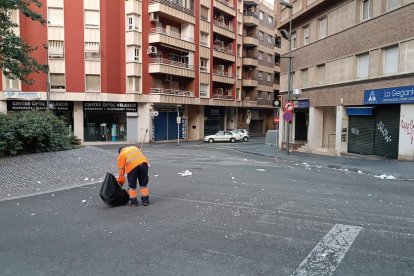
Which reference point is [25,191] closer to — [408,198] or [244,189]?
[244,189]

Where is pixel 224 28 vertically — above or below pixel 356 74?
above

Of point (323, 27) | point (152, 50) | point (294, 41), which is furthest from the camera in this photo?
point (152, 50)

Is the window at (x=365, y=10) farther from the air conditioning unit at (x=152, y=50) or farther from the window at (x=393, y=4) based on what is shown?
the air conditioning unit at (x=152, y=50)

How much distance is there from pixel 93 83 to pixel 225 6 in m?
21.5

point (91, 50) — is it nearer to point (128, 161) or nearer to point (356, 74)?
point (356, 74)

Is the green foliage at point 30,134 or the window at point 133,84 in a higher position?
the window at point 133,84

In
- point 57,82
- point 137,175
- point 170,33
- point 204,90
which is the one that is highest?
point 170,33

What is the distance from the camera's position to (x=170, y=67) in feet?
119

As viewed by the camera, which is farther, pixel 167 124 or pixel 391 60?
pixel 167 124

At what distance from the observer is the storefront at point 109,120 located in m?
34.0

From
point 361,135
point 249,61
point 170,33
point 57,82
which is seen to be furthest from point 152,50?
point 361,135

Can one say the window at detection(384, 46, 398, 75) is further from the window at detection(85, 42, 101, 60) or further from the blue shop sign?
the window at detection(85, 42, 101, 60)

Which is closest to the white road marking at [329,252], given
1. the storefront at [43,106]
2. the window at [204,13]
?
the storefront at [43,106]

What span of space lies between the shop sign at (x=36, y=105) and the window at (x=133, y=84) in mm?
5723
